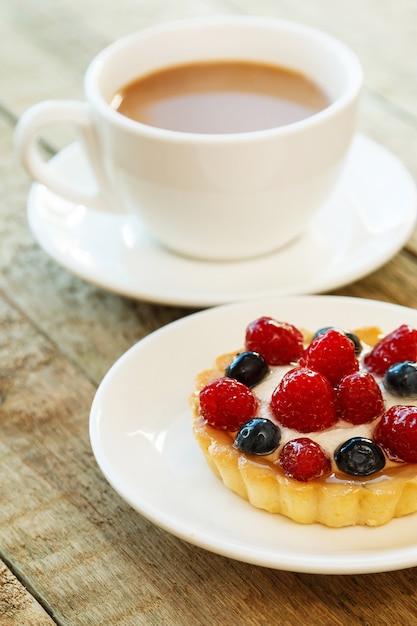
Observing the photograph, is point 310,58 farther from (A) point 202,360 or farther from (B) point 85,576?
(B) point 85,576

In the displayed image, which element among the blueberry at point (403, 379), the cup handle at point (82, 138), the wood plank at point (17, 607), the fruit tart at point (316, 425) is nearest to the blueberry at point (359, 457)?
the fruit tart at point (316, 425)

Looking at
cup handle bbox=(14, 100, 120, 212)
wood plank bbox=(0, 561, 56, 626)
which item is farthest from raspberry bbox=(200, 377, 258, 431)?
cup handle bbox=(14, 100, 120, 212)

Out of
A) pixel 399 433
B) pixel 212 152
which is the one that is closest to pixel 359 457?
pixel 399 433

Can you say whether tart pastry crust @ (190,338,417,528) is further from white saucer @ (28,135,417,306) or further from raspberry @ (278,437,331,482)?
white saucer @ (28,135,417,306)

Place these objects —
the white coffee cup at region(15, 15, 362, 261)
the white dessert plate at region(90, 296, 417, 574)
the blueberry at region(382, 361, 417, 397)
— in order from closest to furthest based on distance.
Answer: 1. the white dessert plate at region(90, 296, 417, 574)
2. the blueberry at region(382, 361, 417, 397)
3. the white coffee cup at region(15, 15, 362, 261)

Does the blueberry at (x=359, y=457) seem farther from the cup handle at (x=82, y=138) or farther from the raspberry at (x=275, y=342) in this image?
the cup handle at (x=82, y=138)

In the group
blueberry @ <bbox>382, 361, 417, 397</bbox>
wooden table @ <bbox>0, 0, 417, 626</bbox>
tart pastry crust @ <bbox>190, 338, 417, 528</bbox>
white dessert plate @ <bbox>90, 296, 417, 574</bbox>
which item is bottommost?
wooden table @ <bbox>0, 0, 417, 626</bbox>

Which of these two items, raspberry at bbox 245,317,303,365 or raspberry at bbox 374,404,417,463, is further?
raspberry at bbox 245,317,303,365
